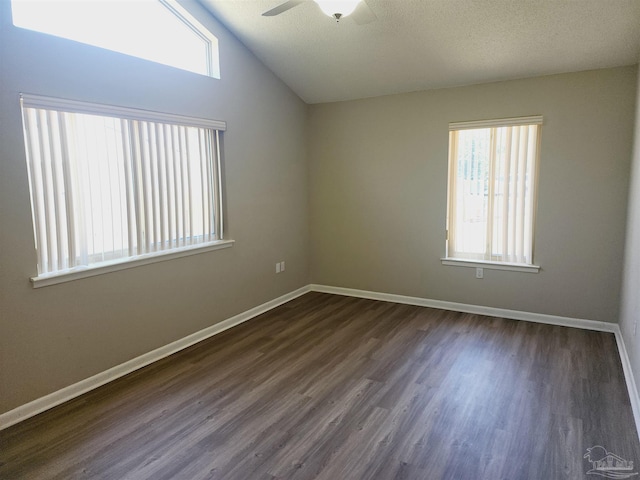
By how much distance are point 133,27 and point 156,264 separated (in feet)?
6.06

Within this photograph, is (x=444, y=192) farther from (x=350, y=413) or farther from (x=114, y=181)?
(x=114, y=181)

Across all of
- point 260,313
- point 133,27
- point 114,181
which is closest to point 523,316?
point 260,313

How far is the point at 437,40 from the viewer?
11.6 feet

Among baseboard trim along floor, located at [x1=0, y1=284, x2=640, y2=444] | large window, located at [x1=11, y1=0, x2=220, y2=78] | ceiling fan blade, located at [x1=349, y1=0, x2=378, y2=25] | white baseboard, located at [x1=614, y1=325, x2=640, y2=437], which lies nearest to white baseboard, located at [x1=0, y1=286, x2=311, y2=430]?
baseboard trim along floor, located at [x1=0, y1=284, x2=640, y2=444]

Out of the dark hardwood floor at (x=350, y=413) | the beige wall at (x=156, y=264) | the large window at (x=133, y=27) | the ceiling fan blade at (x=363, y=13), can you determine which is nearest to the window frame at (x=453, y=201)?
the dark hardwood floor at (x=350, y=413)

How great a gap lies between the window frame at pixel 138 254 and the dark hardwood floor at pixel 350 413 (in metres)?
0.85

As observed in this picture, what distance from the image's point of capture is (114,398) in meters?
2.81

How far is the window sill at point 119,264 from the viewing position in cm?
265

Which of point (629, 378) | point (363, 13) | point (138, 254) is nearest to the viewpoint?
point (363, 13)

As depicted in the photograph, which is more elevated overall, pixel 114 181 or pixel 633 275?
pixel 114 181

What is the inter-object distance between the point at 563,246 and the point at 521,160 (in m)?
0.93

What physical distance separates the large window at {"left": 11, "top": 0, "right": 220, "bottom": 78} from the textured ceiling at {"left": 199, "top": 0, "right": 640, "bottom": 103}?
313 mm

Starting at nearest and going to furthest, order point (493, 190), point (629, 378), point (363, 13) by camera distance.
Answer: point (363, 13) < point (629, 378) < point (493, 190)

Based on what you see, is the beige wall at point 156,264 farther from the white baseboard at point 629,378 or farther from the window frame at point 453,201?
the white baseboard at point 629,378
